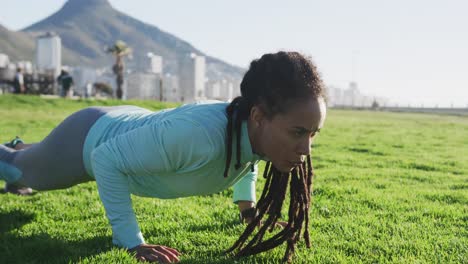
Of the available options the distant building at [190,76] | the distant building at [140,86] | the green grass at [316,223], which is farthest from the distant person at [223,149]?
the distant building at [140,86]

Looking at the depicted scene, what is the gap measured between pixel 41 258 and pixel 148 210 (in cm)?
158

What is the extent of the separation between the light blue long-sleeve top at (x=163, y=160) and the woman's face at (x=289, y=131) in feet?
0.68

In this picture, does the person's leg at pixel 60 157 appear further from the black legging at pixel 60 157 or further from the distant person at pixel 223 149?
the distant person at pixel 223 149

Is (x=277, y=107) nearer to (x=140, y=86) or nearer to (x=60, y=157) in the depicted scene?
(x=60, y=157)


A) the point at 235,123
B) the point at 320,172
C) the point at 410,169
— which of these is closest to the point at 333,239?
the point at 235,123

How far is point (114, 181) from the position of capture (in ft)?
10.6

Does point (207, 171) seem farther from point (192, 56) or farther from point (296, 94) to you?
point (192, 56)

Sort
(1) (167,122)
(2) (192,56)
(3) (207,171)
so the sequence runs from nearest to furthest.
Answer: (1) (167,122) < (3) (207,171) < (2) (192,56)

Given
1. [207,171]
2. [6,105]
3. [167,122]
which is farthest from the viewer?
[6,105]

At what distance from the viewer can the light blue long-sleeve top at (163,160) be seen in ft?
9.95

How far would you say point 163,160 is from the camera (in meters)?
3.09

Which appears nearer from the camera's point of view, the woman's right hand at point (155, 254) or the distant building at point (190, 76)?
the woman's right hand at point (155, 254)

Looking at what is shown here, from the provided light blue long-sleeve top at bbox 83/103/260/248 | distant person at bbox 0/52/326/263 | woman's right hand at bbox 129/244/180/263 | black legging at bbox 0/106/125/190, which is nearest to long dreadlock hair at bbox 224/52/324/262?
distant person at bbox 0/52/326/263

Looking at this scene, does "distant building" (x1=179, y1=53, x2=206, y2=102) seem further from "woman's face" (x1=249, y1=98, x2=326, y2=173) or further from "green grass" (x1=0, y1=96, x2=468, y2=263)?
"woman's face" (x1=249, y1=98, x2=326, y2=173)
